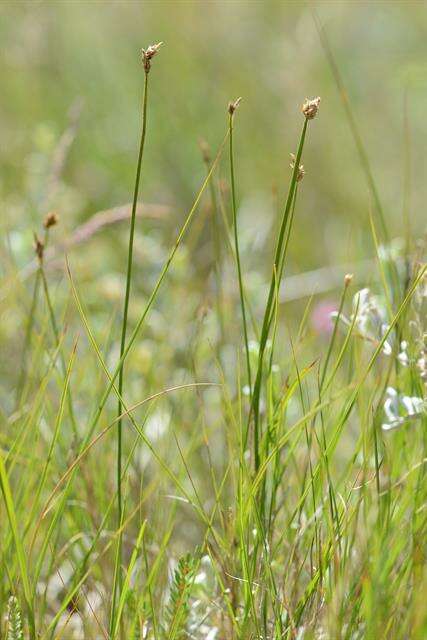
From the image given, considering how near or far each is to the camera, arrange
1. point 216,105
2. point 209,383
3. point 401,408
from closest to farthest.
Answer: point 209,383 → point 401,408 → point 216,105

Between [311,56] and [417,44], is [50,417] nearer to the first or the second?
[311,56]

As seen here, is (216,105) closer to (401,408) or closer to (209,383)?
(401,408)

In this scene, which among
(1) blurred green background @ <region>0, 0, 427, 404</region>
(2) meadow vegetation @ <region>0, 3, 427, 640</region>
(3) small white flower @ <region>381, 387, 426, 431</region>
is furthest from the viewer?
(1) blurred green background @ <region>0, 0, 427, 404</region>

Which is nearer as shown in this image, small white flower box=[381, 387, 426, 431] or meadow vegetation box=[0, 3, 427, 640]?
meadow vegetation box=[0, 3, 427, 640]

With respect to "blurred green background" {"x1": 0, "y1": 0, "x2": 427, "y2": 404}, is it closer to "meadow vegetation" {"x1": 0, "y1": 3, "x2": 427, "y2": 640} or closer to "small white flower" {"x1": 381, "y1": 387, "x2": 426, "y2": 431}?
"meadow vegetation" {"x1": 0, "y1": 3, "x2": 427, "y2": 640}

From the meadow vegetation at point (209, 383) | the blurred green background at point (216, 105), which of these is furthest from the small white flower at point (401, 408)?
the blurred green background at point (216, 105)

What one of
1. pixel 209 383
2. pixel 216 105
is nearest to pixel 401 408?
pixel 209 383

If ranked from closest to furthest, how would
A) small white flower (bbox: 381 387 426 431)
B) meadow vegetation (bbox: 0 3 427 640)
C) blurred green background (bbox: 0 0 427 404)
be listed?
meadow vegetation (bbox: 0 3 427 640)
small white flower (bbox: 381 387 426 431)
blurred green background (bbox: 0 0 427 404)

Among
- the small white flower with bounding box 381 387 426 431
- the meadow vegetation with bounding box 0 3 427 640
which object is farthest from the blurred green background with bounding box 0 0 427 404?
the small white flower with bounding box 381 387 426 431

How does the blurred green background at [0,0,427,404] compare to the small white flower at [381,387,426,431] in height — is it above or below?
above

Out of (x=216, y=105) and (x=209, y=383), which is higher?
(x=216, y=105)
